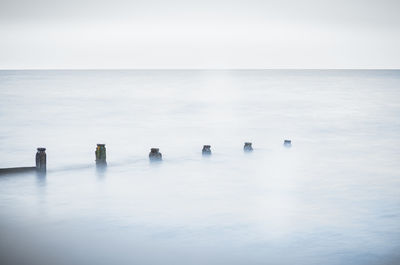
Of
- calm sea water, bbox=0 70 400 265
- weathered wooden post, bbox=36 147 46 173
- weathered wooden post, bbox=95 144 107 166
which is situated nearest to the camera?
calm sea water, bbox=0 70 400 265

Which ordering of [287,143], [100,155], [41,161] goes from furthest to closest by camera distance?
[287,143] < [100,155] < [41,161]

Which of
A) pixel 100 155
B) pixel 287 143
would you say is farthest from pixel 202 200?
pixel 287 143

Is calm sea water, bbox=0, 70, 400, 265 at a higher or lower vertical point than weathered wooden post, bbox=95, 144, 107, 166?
lower

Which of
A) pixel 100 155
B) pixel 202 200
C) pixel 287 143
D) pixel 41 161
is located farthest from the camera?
pixel 287 143

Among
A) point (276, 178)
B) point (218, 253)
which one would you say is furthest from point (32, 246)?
point (276, 178)

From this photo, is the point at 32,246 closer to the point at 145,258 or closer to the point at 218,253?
the point at 145,258

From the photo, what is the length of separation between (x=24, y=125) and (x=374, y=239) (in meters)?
19.9

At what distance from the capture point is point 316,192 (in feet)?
41.4

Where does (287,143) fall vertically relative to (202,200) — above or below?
above

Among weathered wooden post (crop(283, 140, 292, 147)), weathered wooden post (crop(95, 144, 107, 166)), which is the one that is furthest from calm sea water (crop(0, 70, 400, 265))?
weathered wooden post (crop(95, 144, 107, 166))

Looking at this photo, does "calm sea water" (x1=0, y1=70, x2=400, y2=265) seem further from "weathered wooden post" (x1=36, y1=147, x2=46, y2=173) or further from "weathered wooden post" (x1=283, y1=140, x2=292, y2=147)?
"weathered wooden post" (x1=36, y1=147, x2=46, y2=173)

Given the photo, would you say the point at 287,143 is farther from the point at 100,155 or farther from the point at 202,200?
the point at 202,200

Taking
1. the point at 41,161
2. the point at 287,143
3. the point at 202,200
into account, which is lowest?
the point at 202,200

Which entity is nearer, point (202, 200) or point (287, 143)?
point (202, 200)
